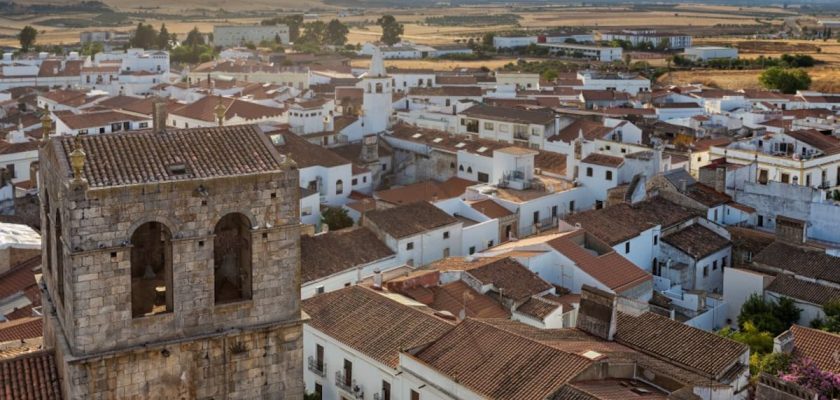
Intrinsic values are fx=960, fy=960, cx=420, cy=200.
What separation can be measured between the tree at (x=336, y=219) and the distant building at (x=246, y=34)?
100 m

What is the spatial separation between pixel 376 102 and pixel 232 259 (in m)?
46.4

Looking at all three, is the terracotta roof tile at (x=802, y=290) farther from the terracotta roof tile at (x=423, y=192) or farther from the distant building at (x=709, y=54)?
the distant building at (x=709, y=54)

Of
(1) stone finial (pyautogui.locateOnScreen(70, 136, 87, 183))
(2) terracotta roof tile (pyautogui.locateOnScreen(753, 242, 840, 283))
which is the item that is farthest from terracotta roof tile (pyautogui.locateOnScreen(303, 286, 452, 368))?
(2) terracotta roof tile (pyautogui.locateOnScreen(753, 242, 840, 283))

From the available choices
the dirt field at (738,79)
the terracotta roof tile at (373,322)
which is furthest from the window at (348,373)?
the dirt field at (738,79)

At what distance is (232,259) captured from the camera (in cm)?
1377

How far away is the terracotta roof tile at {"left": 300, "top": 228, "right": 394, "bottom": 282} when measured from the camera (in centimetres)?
3197

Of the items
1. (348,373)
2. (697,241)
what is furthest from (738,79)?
(348,373)

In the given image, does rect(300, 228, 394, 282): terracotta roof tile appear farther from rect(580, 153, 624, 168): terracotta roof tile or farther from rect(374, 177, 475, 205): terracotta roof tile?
rect(580, 153, 624, 168): terracotta roof tile

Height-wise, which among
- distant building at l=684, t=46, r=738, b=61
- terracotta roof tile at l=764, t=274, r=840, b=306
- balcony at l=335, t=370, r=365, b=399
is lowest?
balcony at l=335, t=370, r=365, b=399

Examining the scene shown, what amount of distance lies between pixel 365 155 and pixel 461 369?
3468 centimetres

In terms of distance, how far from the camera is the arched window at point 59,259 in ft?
41.7

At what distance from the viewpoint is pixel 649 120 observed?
6188cm

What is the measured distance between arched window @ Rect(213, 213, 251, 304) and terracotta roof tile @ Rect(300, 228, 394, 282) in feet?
56.5

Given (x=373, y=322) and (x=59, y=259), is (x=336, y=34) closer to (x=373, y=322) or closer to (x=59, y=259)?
(x=373, y=322)
